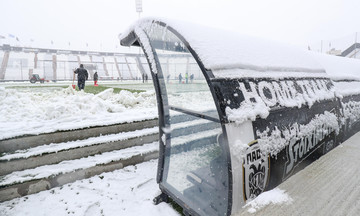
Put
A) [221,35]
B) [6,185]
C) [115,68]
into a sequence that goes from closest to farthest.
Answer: [221,35] → [6,185] → [115,68]

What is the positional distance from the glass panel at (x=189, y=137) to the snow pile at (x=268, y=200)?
2.42 ft

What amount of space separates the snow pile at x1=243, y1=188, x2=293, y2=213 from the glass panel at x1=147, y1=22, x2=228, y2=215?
2.42ft

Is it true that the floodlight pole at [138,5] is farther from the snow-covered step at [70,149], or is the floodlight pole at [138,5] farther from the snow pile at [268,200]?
the snow pile at [268,200]

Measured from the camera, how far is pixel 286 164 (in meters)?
1.64

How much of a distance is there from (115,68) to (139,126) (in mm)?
45407

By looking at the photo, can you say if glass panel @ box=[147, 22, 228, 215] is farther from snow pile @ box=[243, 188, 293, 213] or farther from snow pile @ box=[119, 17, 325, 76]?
snow pile @ box=[243, 188, 293, 213]

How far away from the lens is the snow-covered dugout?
1.39 m

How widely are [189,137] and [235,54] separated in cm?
103

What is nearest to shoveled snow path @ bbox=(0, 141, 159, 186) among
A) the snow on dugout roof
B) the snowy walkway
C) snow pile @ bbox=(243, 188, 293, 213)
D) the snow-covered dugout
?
the snowy walkway

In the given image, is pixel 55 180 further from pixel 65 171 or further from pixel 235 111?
pixel 235 111

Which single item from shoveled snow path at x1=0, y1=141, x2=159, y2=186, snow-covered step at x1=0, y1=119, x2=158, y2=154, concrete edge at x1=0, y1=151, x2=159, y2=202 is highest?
snow-covered step at x1=0, y1=119, x2=158, y2=154

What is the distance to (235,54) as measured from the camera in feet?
5.23

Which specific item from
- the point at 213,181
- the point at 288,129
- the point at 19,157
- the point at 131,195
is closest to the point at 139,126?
the point at 131,195

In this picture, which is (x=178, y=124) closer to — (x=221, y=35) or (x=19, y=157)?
(x=221, y=35)
